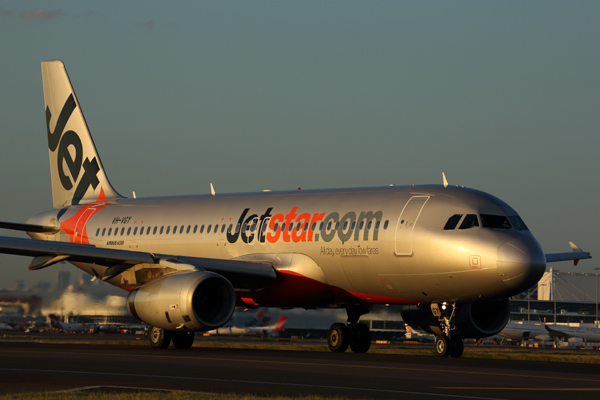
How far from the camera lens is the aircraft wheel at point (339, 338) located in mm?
27266

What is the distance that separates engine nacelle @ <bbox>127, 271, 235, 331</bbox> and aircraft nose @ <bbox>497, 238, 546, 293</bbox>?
7553 mm

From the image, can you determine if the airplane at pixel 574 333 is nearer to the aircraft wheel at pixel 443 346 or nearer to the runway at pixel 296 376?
the aircraft wheel at pixel 443 346

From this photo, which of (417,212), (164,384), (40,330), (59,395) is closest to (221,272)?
(417,212)

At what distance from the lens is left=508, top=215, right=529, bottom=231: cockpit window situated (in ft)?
76.4

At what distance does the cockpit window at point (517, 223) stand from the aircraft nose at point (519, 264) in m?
0.99

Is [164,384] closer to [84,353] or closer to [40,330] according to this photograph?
[84,353]

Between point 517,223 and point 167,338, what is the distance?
11111mm

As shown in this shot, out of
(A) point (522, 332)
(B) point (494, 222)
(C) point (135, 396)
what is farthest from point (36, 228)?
(A) point (522, 332)

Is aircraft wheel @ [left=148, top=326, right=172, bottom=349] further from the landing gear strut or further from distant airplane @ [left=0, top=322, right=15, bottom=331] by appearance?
distant airplane @ [left=0, top=322, right=15, bottom=331]

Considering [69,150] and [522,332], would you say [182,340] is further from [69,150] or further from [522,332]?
[522,332]

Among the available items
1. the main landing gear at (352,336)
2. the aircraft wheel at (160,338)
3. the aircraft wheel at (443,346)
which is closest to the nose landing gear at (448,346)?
the aircraft wheel at (443,346)

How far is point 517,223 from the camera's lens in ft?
76.8

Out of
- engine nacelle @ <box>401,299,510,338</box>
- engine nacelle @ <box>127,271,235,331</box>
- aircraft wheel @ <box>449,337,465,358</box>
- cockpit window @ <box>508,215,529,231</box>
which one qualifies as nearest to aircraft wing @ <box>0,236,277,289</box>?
engine nacelle @ <box>127,271,235,331</box>

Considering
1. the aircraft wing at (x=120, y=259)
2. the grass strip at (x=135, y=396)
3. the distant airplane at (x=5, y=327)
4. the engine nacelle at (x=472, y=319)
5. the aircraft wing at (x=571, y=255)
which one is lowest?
the distant airplane at (x=5, y=327)
